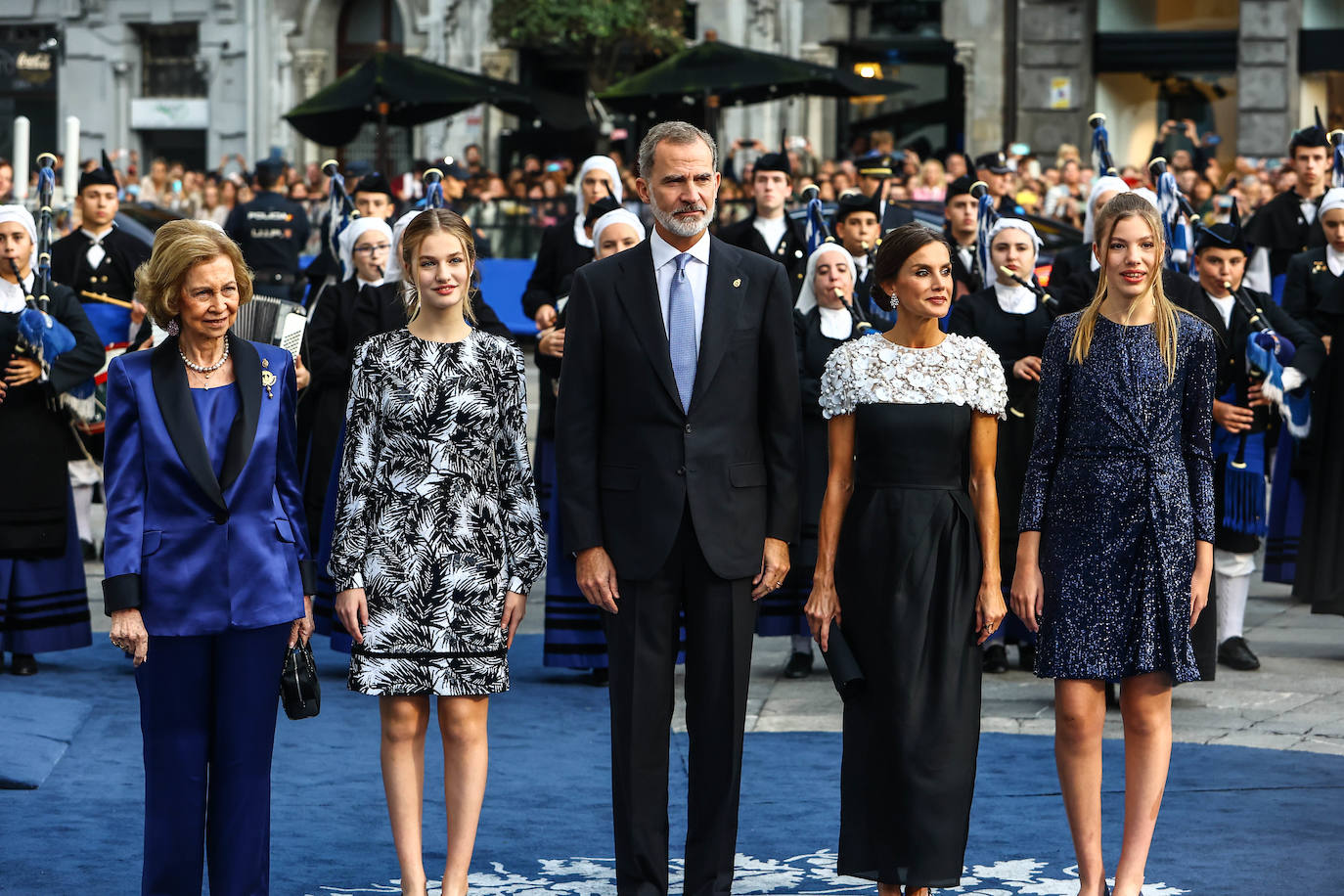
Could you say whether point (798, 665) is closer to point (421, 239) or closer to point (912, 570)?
point (912, 570)

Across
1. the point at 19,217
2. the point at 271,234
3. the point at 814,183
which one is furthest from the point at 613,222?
the point at 271,234

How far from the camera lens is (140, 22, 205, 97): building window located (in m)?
36.6

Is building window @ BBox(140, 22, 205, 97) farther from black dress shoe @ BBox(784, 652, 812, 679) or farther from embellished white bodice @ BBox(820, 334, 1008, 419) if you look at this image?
embellished white bodice @ BBox(820, 334, 1008, 419)

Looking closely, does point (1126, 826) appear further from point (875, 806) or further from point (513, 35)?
point (513, 35)

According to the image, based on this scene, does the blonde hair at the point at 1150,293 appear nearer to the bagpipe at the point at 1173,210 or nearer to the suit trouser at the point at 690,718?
the suit trouser at the point at 690,718

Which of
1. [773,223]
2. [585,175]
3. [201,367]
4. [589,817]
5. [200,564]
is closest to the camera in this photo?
[200,564]

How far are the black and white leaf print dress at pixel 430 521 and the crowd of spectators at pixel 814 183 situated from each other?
25.1 feet

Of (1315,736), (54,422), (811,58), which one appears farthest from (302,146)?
(1315,736)

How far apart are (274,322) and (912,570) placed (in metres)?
3.12

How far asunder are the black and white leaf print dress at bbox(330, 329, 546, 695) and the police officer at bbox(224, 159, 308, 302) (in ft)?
36.9

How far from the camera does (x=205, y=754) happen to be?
5227 mm

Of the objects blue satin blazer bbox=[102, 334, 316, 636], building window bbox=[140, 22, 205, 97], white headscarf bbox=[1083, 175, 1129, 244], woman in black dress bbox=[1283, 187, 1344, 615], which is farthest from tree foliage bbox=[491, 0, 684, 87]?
blue satin blazer bbox=[102, 334, 316, 636]

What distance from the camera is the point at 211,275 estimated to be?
17.1ft

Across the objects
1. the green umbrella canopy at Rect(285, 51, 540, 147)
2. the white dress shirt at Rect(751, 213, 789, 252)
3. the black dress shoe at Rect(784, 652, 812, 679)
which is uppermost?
the green umbrella canopy at Rect(285, 51, 540, 147)
